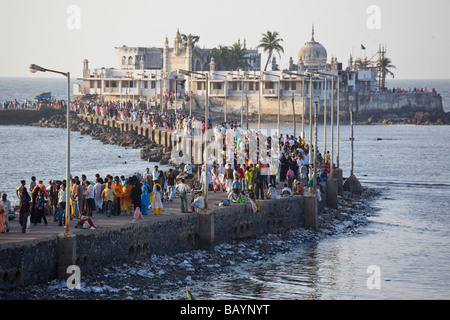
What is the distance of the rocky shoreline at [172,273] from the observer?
838 inches

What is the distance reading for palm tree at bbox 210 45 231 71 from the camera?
112 m

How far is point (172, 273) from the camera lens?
968 inches

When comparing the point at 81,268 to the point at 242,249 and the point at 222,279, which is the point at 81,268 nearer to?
the point at 222,279

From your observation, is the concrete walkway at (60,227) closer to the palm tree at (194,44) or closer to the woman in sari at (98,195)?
the woman in sari at (98,195)

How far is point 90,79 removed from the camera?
352 ft

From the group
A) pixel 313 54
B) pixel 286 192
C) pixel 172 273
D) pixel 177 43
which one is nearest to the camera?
pixel 172 273

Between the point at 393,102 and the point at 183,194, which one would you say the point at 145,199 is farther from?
the point at 393,102

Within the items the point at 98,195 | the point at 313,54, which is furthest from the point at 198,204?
the point at 313,54

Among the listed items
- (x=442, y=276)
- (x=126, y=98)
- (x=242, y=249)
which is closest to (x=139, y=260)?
(x=242, y=249)

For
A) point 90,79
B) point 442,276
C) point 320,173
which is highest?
point 90,79

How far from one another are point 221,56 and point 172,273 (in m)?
89.4

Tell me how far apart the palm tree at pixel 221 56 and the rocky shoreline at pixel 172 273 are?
79618 mm

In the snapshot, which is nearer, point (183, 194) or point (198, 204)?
point (183, 194)

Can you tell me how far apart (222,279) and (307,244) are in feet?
23.8
